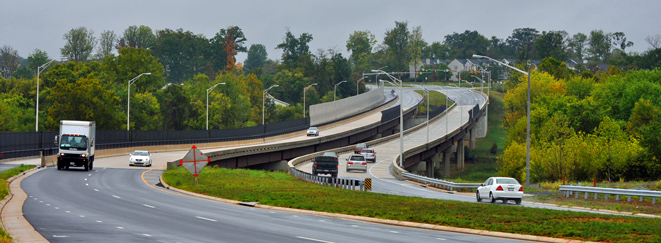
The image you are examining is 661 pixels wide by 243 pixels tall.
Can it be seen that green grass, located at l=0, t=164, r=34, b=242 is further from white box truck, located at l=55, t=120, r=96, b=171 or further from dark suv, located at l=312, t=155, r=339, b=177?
dark suv, located at l=312, t=155, r=339, b=177

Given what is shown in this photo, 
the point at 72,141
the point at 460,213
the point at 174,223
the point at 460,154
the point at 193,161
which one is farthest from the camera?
the point at 460,154

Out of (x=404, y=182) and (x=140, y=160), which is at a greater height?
(x=140, y=160)

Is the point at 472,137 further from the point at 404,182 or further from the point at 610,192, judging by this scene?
the point at 610,192

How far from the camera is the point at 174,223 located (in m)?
21.9

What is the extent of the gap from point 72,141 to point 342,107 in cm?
9069

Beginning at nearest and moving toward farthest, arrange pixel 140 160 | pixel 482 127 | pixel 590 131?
pixel 140 160 < pixel 590 131 < pixel 482 127

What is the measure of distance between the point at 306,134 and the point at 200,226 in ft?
287

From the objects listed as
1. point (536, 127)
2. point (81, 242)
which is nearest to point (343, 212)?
point (81, 242)

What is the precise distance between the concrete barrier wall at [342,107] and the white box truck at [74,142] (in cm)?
7060

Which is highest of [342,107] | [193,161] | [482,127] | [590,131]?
[342,107]

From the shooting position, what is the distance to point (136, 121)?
108 metres

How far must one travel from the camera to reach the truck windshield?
48.0m

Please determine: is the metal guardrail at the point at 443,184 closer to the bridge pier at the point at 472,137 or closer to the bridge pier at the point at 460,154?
the bridge pier at the point at 460,154

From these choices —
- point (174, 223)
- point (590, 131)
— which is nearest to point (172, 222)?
point (174, 223)
